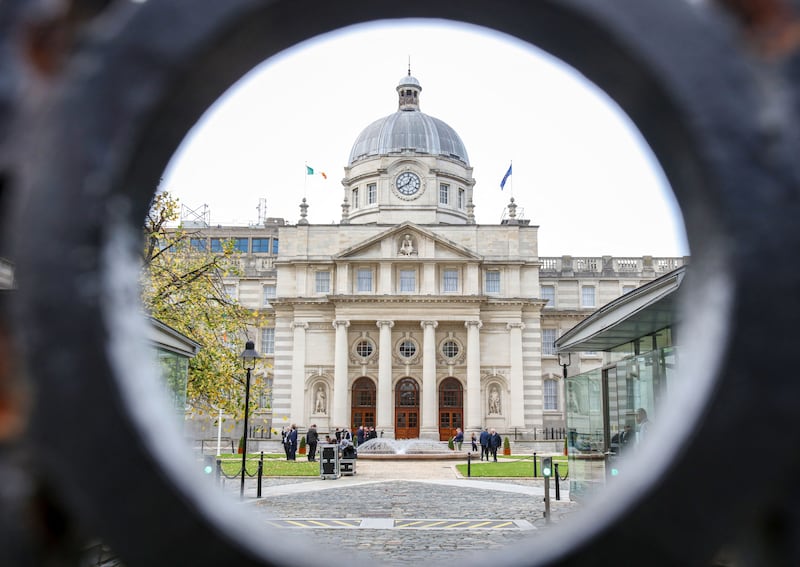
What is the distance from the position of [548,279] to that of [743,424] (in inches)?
2400

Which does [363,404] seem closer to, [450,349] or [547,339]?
[450,349]

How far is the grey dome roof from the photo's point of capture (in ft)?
209

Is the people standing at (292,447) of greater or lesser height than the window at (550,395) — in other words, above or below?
below

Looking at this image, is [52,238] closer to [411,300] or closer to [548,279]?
[411,300]

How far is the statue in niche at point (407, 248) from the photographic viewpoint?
52.5 metres

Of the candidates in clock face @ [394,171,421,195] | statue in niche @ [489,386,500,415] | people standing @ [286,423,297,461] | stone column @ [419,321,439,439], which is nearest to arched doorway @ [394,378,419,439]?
stone column @ [419,321,439,439]

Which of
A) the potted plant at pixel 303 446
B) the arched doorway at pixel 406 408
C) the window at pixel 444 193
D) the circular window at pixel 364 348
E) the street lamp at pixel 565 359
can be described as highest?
the window at pixel 444 193

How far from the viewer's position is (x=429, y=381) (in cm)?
5109

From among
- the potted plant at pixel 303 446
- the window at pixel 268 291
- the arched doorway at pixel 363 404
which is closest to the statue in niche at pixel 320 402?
the arched doorway at pixel 363 404

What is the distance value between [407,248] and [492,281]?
6971 millimetres

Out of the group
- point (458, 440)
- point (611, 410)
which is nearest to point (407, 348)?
point (458, 440)

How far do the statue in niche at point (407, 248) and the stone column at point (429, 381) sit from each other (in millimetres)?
5143

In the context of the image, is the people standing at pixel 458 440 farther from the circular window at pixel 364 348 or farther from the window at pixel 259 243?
the window at pixel 259 243

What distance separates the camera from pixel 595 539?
4.52 feet
